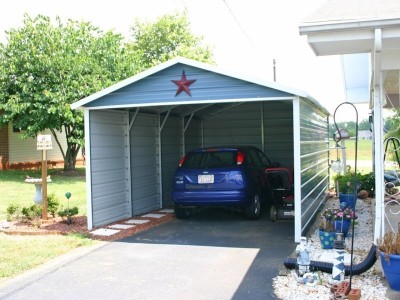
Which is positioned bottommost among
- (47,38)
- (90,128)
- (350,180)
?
(350,180)

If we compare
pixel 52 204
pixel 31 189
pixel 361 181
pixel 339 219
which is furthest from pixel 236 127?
pixel 31 189

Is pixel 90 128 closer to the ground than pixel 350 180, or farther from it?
farther from it

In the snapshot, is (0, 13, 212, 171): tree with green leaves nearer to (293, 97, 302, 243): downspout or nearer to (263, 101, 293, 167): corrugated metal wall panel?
(263, 101, 293, 167): corrugated metal wall panel

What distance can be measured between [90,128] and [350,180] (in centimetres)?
621

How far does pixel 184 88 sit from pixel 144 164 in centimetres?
327

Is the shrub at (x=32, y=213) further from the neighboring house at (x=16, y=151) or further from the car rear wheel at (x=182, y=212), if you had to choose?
the neighboring house at (x=16, y=151)

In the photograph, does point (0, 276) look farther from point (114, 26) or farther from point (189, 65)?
point (114, 26)

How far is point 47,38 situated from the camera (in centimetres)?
1803

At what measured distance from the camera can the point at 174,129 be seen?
12.4 meters

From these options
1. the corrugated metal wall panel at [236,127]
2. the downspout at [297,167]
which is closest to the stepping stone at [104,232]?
the downspout at [297,167]

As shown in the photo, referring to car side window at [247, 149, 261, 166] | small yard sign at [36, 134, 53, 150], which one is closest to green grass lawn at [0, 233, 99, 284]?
small yard sign at [36, 134, 53, 150]

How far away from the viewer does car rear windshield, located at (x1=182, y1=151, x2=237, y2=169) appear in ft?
29.7

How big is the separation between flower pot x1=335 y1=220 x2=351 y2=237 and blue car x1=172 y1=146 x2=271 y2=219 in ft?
7.09

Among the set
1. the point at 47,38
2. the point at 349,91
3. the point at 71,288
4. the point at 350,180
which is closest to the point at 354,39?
the point at 71,288
